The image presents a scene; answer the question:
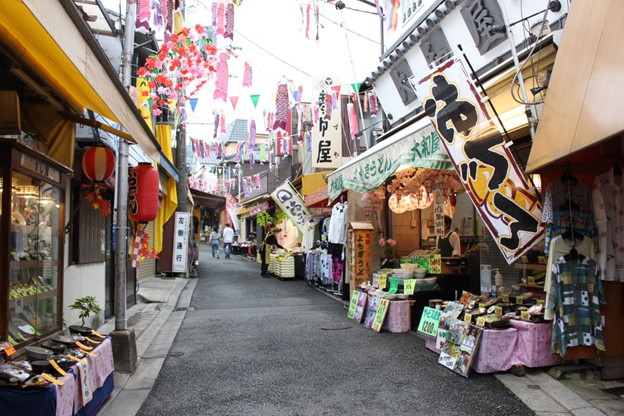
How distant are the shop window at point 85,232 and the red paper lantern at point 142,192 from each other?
0.83 m

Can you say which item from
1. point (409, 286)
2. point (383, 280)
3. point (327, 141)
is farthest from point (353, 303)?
point (327, 141)

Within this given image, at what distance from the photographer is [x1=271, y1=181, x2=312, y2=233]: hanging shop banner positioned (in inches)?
675

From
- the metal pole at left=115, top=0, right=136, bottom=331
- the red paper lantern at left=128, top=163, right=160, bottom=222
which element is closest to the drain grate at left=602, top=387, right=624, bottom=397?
the metal pole at left=115, top=0, right=136, bottom=331

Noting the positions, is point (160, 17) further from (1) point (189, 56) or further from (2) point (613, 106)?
(2) point (613, 106)

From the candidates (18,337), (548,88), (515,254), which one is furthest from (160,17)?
(515,254)

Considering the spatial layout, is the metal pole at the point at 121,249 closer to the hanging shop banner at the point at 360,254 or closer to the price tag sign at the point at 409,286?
the price tag sign at the point at 409,286

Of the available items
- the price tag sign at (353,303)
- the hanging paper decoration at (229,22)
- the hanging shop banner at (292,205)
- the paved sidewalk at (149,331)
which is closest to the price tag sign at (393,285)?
the price tag sign at (353,303)

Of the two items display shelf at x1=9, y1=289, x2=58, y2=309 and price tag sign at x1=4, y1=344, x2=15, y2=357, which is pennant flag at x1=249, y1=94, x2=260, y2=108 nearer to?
display shelf at x1=9, y1=289, x2=58, y2=309

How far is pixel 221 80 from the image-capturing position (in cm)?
1120

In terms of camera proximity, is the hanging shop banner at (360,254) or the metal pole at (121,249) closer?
the metal pole at (121,249)

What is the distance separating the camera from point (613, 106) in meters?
3.84

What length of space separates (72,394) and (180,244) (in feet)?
51.6

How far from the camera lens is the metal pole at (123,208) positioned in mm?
6758

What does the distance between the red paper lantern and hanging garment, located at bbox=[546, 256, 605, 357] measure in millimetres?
6791
